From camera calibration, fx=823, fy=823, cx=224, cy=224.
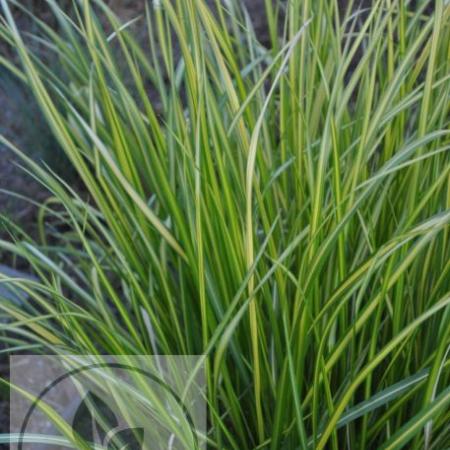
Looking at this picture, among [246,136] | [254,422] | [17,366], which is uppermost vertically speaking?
[246,136]

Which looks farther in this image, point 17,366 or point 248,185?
point 17,366

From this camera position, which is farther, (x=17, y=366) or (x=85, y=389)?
(x=17, y=366)

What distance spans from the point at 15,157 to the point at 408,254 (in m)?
1.03

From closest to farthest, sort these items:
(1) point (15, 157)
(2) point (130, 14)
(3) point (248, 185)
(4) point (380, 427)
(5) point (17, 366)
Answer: (3) point (248, 185)
(4) point (380, 427)
(5) point (17, 366)
(1) point (15, 157)
(2) point (130, 14)

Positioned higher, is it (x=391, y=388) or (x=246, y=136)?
(x=246, y=136)

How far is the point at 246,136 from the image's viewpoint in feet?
3.14

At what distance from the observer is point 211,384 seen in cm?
85

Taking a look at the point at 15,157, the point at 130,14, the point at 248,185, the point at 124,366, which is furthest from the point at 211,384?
the point at 130,14

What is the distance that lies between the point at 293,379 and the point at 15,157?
3.32 ft

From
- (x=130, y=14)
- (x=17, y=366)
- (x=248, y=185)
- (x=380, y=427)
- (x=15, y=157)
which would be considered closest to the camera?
(x=248, y=185)

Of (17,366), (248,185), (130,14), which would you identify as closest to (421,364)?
(248,185)

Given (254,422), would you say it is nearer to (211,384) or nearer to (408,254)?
(211,384)

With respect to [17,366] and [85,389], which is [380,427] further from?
[17,366]

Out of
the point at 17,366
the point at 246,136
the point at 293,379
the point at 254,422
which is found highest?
the point at 246,136
